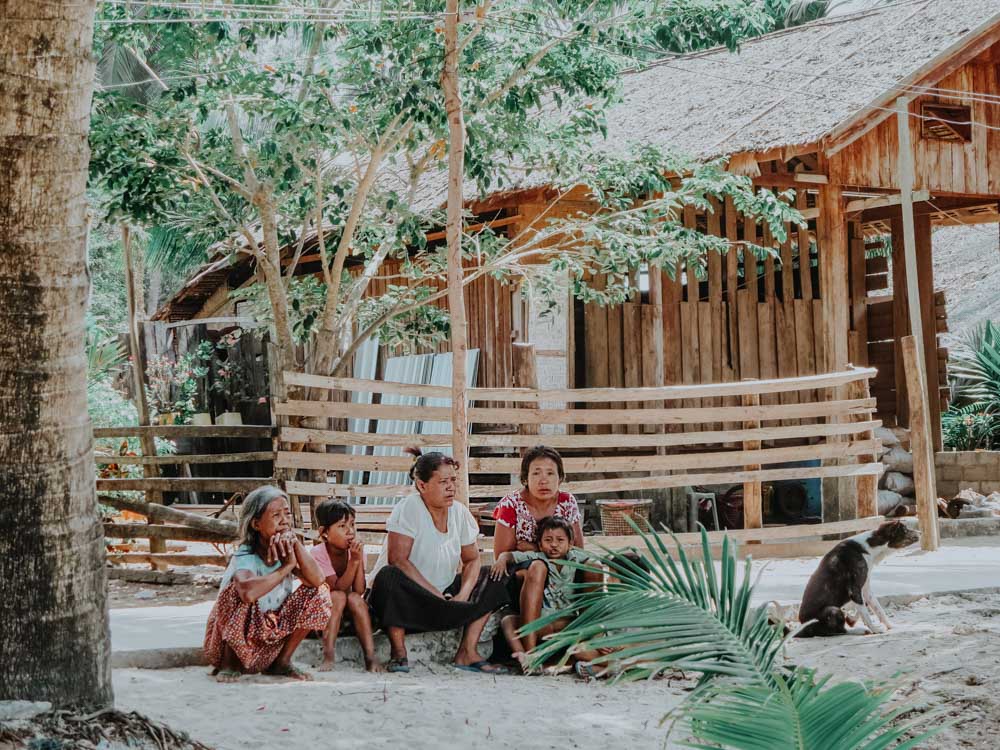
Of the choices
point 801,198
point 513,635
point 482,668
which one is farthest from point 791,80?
point 482,668

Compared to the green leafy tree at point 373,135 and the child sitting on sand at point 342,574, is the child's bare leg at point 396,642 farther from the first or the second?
the green leafy tree at point 373,135

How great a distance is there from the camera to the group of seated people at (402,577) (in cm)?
514

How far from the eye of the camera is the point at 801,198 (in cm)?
1192

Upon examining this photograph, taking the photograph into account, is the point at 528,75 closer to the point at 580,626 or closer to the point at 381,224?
the point at 381,224

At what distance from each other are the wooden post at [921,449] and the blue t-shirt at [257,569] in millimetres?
5830

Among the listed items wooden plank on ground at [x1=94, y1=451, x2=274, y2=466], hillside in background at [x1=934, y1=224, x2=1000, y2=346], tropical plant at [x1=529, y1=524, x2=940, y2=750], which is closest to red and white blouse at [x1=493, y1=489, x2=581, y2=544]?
tropical plant at [x1=529, y1=524, x2=940, y2=750]

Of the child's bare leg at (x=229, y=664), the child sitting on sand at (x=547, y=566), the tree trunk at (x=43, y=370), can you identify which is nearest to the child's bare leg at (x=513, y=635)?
the child sitting on sand at (x=547, y=566)

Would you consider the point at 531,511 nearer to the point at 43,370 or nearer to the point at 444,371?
the point at 43,370

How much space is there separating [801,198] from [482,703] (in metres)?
8.64

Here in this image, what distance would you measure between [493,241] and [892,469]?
559cm

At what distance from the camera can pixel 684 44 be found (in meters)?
8.45

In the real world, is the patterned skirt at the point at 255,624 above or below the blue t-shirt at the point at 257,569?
below

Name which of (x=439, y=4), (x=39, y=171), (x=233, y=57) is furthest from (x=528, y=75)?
(x=39, y=171)

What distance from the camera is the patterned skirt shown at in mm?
5086
